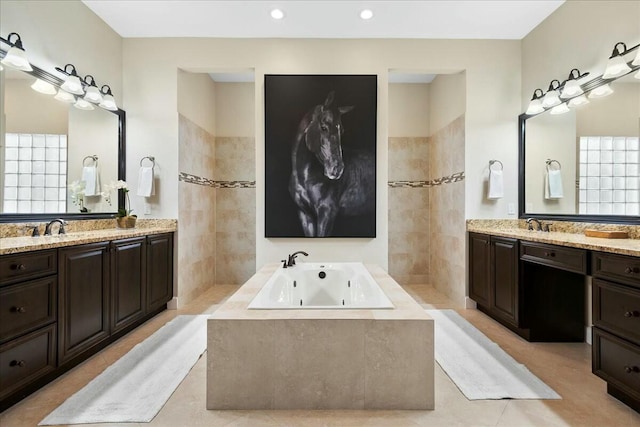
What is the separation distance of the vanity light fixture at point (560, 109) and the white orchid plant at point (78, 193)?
175 inches

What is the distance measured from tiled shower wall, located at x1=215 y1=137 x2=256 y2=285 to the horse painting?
1.38 meters

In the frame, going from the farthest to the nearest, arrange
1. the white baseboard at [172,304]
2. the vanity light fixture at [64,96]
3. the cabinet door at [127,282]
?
the white baseboard at [172,304] → the vanity light fixture at [64,96] → the cabinet door at [127,282]

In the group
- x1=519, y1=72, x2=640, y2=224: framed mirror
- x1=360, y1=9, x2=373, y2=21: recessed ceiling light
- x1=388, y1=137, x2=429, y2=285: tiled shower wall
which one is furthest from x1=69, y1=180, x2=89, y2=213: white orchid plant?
x1=519, y1=72, x2=640, y2=224: framed mirror

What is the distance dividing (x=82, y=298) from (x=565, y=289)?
3720mm

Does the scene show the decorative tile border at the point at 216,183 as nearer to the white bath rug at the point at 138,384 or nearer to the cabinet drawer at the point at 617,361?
the white bath rug at the point at 138,384

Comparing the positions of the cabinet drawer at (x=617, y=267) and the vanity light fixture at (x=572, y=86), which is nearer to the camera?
the cabinet drawer at (x=617, y=267)

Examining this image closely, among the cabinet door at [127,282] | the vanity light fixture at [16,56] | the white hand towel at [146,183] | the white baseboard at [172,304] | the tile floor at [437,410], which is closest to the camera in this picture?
the tile floor at [437,410]

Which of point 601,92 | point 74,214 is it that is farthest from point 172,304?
point 601,92

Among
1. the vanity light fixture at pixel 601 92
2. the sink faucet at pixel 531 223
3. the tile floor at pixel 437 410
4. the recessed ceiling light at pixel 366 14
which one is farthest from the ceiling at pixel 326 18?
the tile floor at pixel 437 410

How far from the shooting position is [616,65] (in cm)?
243

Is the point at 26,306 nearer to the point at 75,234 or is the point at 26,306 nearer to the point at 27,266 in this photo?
the point at 27,266

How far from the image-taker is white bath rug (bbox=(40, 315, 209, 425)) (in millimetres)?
1771

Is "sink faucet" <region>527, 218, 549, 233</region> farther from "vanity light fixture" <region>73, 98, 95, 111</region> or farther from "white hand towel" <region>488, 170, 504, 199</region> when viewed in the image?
"vanity light fixture" <region>73, 98, 95, 111</region>

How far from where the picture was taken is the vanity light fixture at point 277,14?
10.8 ft
